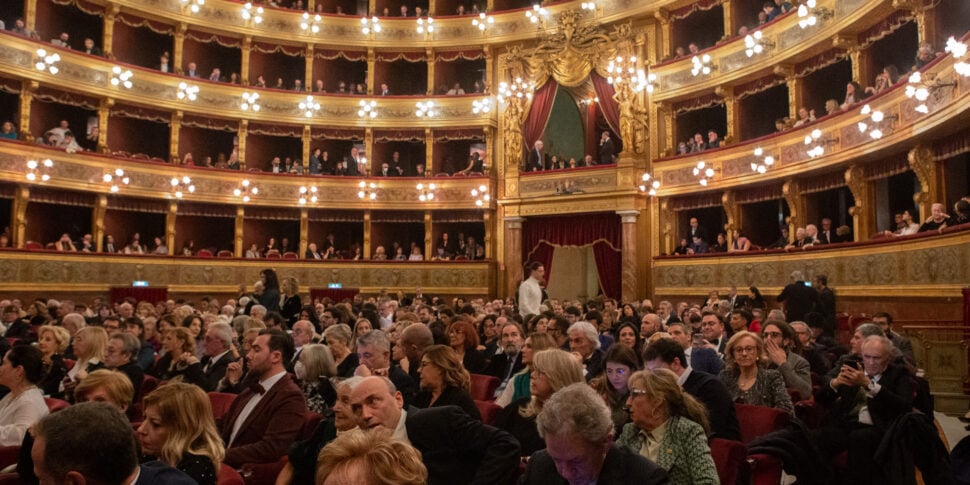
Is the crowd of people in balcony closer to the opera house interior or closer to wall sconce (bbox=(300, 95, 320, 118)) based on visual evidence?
the opera house interior

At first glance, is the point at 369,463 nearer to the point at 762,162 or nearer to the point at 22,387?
the point at 22,387

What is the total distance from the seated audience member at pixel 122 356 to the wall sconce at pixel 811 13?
12973 millimetres

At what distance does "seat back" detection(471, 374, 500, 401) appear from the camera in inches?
229

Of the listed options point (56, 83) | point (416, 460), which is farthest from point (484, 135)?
point (416, 460)

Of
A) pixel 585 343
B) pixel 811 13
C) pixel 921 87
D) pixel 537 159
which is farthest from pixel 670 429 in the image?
pixel 537 159

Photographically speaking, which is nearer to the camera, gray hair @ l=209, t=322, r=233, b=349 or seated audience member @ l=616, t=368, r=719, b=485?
seated audience member @ l=616, t=368, r=719, b=485

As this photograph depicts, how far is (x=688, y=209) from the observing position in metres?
19.8

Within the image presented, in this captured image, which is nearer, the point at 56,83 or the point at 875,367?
the point at 875,367

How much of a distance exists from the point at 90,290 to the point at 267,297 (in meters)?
→ 9.55

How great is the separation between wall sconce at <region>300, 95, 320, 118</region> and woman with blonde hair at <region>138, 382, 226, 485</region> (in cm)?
2003

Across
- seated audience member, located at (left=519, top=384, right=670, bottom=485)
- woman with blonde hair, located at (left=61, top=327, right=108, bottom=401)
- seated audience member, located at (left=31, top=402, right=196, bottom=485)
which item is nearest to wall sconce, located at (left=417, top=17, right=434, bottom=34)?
woman with blonde hair, located at (left=61, top=327, right=108, bottom=401)

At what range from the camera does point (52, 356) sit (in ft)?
20.4

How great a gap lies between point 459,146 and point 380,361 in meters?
19.5

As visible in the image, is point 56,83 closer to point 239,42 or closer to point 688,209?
point 239,42
